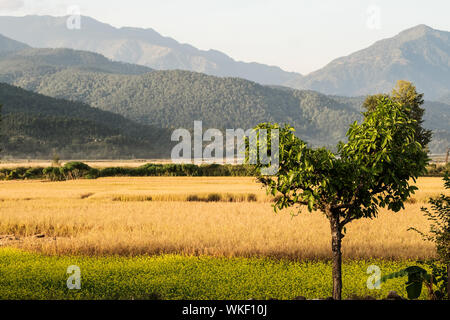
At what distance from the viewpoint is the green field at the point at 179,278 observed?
13.4 meters

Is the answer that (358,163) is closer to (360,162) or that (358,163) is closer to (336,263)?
(360,162)

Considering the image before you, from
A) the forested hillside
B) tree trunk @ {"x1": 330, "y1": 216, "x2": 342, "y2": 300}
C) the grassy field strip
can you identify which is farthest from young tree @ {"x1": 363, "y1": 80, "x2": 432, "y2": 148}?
the forested hillside

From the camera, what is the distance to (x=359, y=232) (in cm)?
A: 2417

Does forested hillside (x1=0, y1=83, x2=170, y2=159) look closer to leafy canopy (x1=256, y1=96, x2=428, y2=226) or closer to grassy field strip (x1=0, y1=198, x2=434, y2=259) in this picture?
grassy field strip (x1=0, y1=198, x2=434, y2=259)

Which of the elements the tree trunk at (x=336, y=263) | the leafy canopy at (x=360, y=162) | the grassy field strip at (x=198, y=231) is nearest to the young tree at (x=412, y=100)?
the grassy field strip at (x=198, y=231)

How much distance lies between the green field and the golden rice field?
1.30 meters

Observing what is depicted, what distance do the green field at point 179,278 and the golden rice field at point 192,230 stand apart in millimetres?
1300

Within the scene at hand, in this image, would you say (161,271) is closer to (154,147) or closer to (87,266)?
(87,266)

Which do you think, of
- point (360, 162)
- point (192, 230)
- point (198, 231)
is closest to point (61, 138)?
point (192, 230)

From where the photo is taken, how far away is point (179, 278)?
49.1 ft

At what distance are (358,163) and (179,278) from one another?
6.51m
